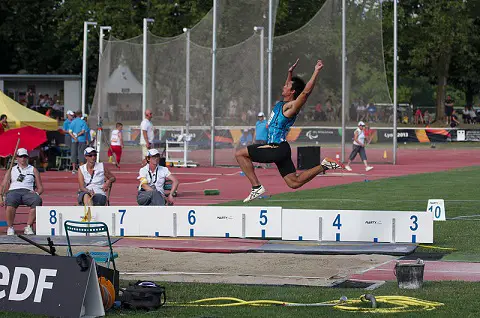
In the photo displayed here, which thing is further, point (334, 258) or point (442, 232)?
point (442, 232)

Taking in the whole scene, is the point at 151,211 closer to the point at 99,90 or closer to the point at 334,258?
the point at 334,258

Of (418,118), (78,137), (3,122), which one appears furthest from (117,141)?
(418,118)

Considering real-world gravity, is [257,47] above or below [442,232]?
above

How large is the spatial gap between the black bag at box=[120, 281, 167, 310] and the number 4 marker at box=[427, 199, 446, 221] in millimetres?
9179

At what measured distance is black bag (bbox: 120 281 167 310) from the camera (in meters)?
10.2

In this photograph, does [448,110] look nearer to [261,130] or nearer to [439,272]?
[261,130]

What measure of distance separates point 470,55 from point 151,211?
53.1 m

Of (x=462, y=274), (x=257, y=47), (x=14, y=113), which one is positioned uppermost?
(x=257, y=47)

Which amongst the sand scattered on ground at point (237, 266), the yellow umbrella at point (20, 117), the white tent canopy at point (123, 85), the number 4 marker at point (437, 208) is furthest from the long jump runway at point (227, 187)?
the number 4 marker at point (437, 208)

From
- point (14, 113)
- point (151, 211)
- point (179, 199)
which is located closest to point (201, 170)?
point (14, 113)

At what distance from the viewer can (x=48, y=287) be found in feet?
32.6

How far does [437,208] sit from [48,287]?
10.4 m

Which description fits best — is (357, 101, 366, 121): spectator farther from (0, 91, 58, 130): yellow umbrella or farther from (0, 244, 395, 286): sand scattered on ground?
(0, 244, 395, 286): sand scattered on ground

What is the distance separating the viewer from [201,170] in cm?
3500
